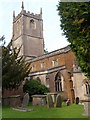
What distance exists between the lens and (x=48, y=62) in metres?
36.9

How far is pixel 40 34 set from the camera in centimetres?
5297

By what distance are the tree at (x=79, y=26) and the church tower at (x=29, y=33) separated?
3516 centimetres

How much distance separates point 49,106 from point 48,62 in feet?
68.1

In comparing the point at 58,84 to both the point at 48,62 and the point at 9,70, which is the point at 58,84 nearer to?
the point at 48,62

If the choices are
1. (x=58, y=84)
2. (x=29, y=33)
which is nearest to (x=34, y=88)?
(x=58, y=84)

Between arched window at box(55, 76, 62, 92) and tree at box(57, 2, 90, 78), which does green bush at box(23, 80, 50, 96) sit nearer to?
arched window at box(55, 76, 62, 92)

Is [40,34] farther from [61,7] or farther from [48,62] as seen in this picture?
[61,7]

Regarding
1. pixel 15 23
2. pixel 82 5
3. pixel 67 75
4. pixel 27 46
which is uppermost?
pixel 15 23

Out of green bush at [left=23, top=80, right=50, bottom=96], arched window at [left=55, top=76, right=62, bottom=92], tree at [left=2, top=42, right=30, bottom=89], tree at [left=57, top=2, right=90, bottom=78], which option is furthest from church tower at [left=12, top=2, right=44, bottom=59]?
tree at [left=57, top=2, right=90, bottom=78]

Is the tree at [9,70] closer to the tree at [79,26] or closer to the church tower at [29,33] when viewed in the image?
the tree at [79,26]

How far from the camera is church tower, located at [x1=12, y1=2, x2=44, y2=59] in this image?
4903cm

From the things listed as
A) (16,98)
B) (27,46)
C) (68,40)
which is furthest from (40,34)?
(68,40)

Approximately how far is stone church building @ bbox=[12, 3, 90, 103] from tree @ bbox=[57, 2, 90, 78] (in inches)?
513

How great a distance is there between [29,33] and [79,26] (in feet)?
130
